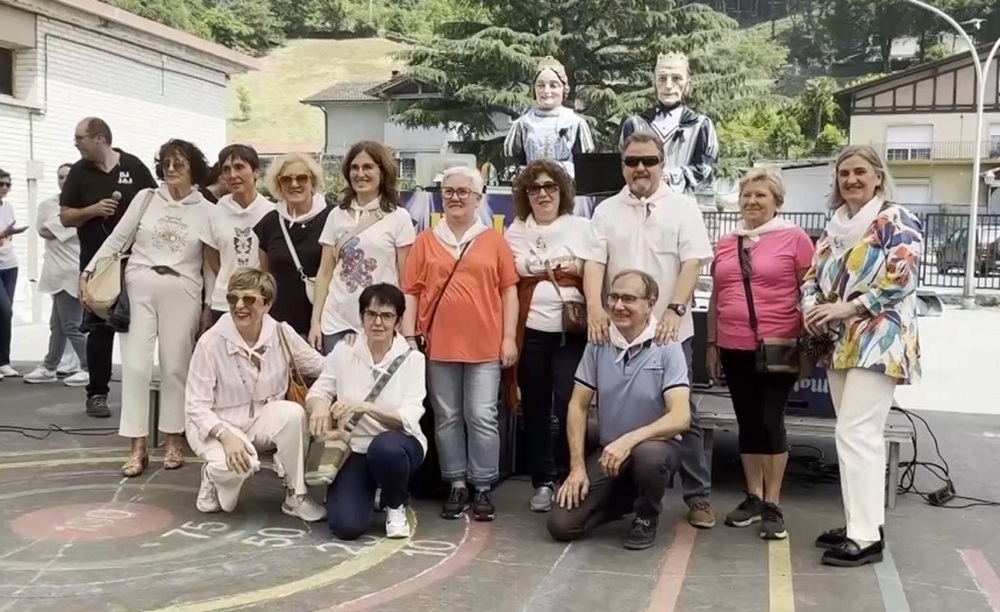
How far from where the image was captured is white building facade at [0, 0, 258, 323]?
1380 cm

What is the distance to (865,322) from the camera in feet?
14.1

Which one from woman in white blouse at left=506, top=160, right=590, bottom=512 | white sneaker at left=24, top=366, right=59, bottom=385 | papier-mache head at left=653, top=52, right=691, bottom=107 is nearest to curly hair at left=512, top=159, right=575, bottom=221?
woman in white blouse at left=506, top=160, right=590, bottom=512

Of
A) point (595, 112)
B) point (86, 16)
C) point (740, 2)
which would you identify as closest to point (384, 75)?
point (740, 2)

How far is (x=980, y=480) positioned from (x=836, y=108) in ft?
179

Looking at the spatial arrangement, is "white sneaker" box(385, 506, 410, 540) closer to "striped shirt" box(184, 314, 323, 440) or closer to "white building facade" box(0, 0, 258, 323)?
"striped shirt" box(184, 314, 323, 440)

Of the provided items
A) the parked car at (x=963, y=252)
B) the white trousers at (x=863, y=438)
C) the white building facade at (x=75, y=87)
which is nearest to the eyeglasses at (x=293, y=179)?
the white trousers at (x=863, y=438)

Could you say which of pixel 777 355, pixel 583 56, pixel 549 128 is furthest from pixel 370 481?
pixel 583 56

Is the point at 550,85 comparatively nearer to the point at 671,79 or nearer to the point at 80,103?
the point at 671,79

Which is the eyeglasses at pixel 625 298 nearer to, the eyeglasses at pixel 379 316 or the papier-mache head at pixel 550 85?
the eyeglasses at pixel 379 316

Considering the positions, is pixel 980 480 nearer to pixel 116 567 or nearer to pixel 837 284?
pixel 837 284

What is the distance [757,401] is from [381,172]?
2.20m

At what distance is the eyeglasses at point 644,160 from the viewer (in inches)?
187

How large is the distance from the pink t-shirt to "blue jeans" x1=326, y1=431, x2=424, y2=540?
1.60 metres

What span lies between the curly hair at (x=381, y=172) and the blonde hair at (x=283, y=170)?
0.28 metres
